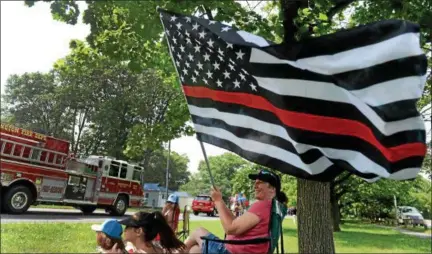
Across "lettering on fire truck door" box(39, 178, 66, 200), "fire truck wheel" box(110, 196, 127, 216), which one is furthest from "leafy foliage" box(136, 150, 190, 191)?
"lettering on fire truck door" box(39, 178, 66, 200)

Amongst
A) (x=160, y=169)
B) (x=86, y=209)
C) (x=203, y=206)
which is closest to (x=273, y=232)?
(x=86, y=209)

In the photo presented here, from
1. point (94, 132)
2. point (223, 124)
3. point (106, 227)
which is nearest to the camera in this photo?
point (106, 227)

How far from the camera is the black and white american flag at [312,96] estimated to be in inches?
113

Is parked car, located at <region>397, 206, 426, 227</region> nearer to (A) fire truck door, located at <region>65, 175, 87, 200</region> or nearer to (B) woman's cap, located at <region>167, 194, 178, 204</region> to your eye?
(A) fire truck door, located at <region>65, 175, 87, 200</region>

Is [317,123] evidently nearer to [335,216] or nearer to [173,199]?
[173,199]

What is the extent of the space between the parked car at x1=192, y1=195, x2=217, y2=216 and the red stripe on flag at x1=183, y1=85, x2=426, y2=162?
1311 inches

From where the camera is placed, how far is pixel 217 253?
4.14m

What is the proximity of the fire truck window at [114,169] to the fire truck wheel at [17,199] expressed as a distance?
552 cm

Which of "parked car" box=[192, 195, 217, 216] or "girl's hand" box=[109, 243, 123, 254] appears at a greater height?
"parked car" box=[192, 195, 217, 216]

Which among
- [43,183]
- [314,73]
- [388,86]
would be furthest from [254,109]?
[43,183]

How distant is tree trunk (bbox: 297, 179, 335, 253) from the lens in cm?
595

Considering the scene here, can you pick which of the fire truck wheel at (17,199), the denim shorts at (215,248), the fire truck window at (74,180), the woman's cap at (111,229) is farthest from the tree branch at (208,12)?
the fire truck window at (74,180)

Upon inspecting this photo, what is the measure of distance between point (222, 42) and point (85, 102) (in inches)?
1266

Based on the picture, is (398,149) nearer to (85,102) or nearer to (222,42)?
(222,42)
